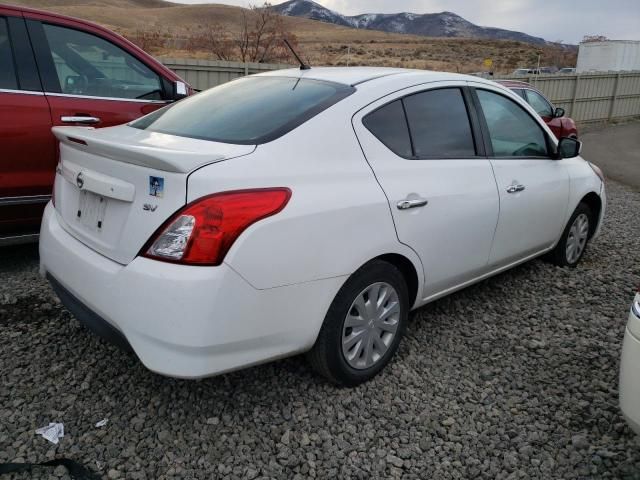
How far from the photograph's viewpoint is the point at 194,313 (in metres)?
2.12

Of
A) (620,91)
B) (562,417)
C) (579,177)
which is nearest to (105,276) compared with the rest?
(562,417)

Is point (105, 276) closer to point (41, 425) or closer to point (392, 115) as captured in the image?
point (41, 425)

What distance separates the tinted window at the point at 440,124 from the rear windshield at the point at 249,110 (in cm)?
45

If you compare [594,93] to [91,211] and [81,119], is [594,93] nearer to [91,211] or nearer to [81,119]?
[81,119]

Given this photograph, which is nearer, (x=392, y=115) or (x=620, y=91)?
(x=392, y=115)

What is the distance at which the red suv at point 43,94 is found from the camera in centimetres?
377

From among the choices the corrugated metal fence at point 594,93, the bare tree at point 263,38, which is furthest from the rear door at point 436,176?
the bare tree at point 263,38

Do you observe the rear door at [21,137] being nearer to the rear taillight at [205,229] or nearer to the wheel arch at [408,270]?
the rear taillight at [205,229]

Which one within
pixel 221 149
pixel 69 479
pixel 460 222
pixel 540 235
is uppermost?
pixel 221 149

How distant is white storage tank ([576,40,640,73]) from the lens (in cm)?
2739

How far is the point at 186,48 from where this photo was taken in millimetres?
29047

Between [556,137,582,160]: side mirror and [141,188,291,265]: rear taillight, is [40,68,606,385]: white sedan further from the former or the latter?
[556,137,582,160]: side mirror

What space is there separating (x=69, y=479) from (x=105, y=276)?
81 cm

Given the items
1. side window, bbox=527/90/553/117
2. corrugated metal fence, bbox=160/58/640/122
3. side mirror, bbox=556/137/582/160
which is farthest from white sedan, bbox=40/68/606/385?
corrugated metal fence, bbox=160/58/640/122
